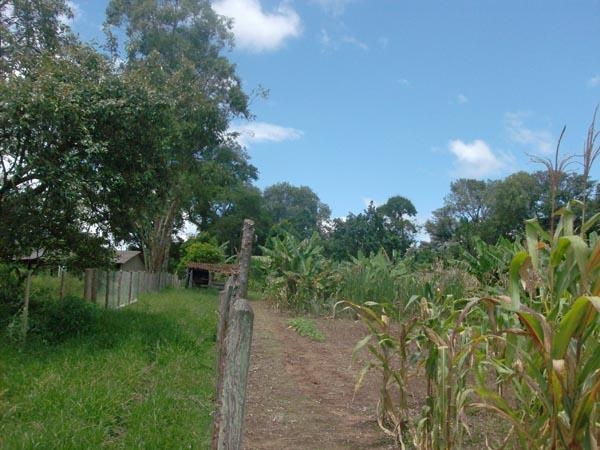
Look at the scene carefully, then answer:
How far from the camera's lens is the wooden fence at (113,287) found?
1398 centimetres

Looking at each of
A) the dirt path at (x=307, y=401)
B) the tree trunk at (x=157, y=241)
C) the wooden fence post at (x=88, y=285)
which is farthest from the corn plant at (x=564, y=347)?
the tree trunk at (x=157, y=241)

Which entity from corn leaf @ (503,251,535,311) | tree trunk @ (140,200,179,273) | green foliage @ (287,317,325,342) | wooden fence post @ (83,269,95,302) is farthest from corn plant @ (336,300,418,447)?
tree trunk @ (140,200,179,273)

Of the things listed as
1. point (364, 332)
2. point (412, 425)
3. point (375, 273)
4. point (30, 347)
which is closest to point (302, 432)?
point (412, 425)

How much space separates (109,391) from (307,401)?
2.20m

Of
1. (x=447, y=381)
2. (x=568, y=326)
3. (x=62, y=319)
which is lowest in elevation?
(x=62, y=319)

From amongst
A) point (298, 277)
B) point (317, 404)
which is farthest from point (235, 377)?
point (298, 277)

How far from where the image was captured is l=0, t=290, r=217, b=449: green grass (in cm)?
505

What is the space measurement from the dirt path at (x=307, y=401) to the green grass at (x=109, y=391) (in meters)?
0.59

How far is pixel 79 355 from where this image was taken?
8336mm

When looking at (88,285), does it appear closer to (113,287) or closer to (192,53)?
(113,287)

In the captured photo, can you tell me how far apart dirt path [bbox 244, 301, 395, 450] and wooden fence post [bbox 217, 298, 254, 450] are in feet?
9.00

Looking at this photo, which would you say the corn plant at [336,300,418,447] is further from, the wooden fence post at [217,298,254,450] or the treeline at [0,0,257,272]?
the treeline at [0,0,257,272]

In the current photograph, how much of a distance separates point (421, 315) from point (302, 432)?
64.9 inches

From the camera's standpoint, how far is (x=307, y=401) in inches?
274
